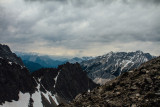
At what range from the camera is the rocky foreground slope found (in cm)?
1934

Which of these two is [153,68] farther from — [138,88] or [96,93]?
[96,93]

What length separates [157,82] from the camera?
21.6 m

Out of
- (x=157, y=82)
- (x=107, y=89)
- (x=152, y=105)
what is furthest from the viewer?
(x=107, y=89)

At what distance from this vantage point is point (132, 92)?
70.5 ft

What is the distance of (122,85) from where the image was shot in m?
24.4

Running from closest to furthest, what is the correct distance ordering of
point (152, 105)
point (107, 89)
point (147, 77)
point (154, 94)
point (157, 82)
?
point (152, 105)
point (154, 94)
point (157, 82)
point (147, 77)
point (107, 89)

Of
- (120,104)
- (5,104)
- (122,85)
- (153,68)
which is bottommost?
(5,104)

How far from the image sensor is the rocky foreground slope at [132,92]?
1934 cm

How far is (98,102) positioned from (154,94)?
6.07 meters

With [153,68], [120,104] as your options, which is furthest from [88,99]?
[153,68]

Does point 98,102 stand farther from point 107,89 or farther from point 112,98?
point 107,89

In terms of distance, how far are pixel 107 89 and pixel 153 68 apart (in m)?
6.55

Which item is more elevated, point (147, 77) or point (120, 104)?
point (147, 77)

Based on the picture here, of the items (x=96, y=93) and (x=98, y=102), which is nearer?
(x=98, y=102)
